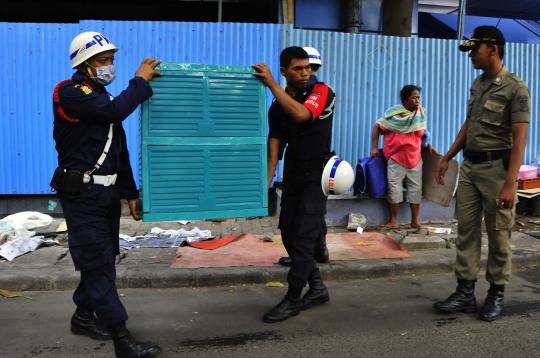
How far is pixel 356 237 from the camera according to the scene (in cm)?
582

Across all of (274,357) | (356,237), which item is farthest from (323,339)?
(356,237)

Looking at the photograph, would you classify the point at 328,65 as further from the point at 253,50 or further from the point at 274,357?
the point at 274,357

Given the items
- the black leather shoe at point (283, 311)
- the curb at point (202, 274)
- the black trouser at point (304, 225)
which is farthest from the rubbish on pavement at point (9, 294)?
the black trouser at point (304, 225)

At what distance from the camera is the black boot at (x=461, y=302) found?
3.70m

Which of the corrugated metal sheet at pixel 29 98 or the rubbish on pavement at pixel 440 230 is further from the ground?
the corrugated metal sheet at pixel 29 98

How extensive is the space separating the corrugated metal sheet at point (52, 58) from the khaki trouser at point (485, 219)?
3.50m

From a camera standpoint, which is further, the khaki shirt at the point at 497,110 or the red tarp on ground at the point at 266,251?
the red tarp on ground at the point at 266,251

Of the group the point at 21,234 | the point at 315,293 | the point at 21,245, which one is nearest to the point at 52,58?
the point at 21,234

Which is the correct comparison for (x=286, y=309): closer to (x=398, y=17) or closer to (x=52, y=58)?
(x=52, y=58)

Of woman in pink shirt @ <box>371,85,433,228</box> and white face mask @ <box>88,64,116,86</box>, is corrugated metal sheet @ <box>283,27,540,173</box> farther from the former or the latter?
white face mask @ <box>88,64,116,86</box>

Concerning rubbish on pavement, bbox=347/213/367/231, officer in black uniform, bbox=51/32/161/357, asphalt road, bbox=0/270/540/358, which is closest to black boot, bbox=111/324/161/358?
officer in black uniform, bbox=51/32/161/357

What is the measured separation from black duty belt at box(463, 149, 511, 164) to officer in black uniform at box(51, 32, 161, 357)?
2.33 m

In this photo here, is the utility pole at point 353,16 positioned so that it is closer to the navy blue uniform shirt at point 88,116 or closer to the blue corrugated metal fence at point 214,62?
the blue corrugated metal fence at point 214,62

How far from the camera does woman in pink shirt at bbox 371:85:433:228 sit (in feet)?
19.4
